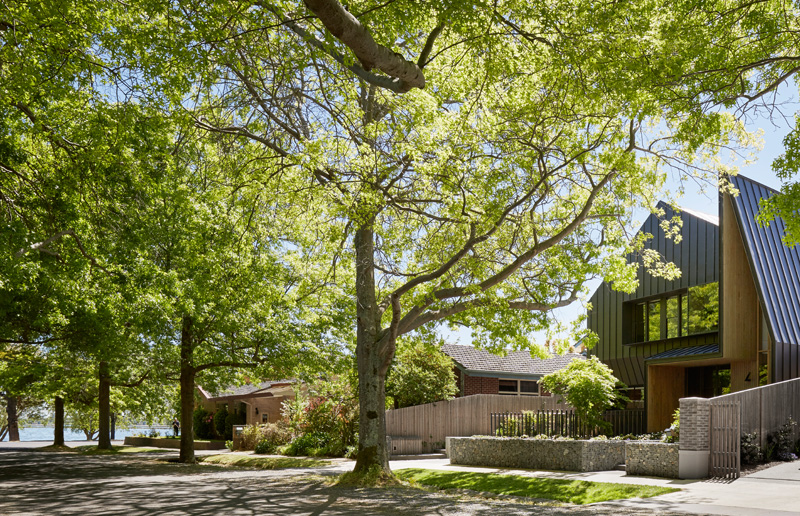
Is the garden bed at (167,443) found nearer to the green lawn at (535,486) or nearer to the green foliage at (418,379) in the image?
the green foliage at (418,379)

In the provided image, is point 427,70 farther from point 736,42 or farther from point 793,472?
point 793,472

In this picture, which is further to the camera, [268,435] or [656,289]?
[268,435]

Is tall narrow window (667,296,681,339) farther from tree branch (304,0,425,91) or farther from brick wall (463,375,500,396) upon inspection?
tree branch (304,0,425,91)

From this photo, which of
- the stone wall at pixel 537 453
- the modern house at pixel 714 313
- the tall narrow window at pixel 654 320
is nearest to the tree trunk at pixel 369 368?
the stone wall at pixel 537 453

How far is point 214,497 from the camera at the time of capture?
15.3 metres

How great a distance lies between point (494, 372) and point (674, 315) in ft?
36.8

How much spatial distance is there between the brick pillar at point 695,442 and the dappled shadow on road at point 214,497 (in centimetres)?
494

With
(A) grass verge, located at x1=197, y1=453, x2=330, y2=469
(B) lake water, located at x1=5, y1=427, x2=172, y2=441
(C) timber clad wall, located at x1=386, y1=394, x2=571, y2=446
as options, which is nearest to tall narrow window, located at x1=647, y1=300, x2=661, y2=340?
(C) timber clad wall, located at x1=386, y1=394, x2=571, y2=446

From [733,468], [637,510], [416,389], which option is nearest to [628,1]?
[637,510]

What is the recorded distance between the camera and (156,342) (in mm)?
25656

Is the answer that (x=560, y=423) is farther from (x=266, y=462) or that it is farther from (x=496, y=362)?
(x=496, y=362)

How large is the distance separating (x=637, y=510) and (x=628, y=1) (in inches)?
331

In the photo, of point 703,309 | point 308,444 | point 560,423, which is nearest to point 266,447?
point 308,444

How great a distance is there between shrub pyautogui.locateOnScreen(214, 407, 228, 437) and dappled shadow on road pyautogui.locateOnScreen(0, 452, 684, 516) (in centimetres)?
2314
